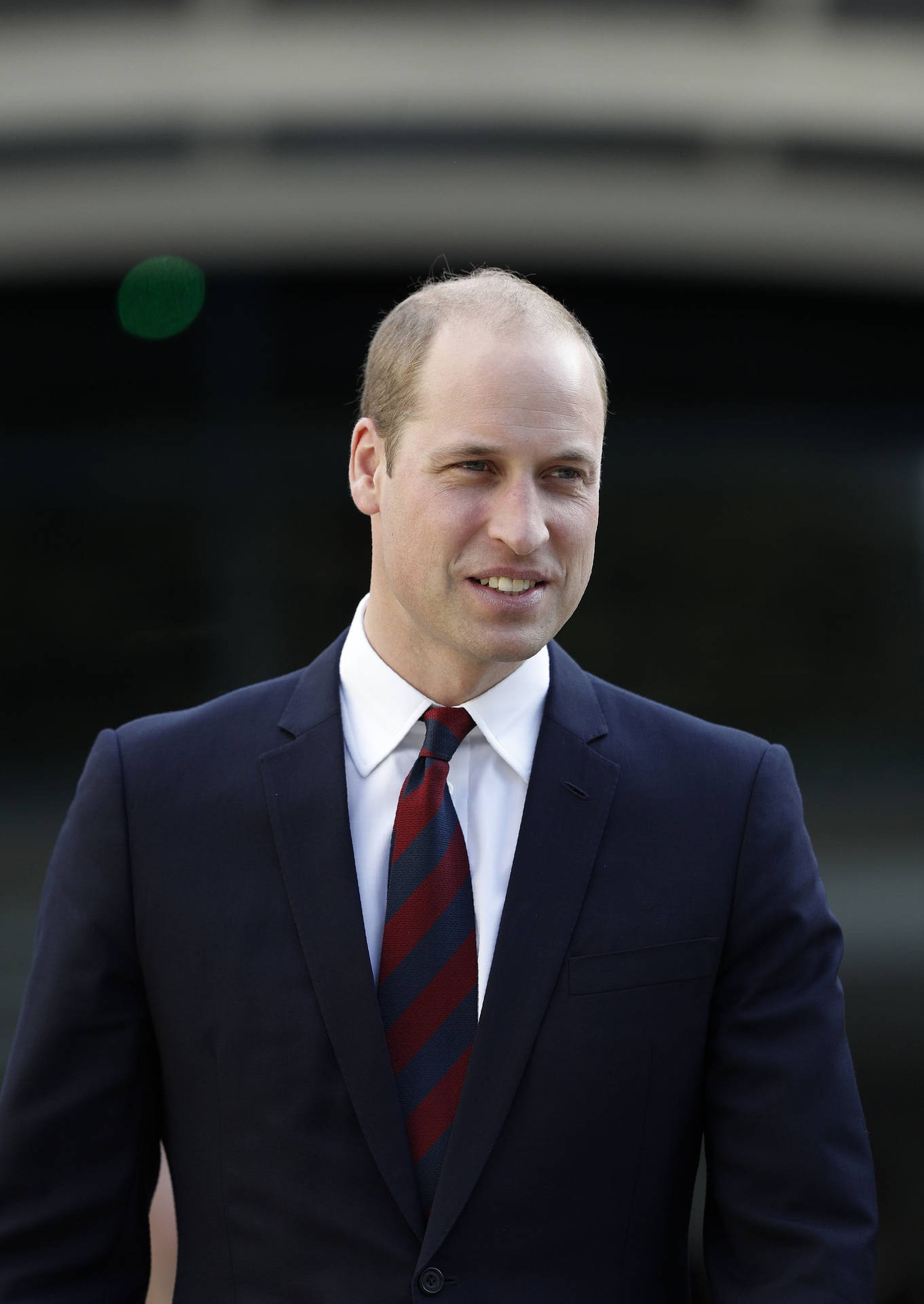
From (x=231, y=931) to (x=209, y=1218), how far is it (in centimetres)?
39

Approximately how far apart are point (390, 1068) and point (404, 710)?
0.49m

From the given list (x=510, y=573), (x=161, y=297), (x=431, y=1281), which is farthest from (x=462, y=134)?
(x=431, y=1281)

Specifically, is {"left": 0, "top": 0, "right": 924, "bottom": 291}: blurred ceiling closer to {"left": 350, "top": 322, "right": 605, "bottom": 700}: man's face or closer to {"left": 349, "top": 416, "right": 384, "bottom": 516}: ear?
{"left": 349, "top": 416, "right": 384, "bottom": 516}: ear

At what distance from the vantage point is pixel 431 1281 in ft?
5.21

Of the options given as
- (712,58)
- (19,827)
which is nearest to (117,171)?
(712,58)

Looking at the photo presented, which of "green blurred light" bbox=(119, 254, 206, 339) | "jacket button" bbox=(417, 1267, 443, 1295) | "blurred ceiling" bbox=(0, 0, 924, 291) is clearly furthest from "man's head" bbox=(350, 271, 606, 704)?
"green blurred light" bbox=(119, 254, 206, 339)

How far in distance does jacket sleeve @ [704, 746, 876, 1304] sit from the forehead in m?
0.65

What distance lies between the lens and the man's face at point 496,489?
65.1 inches

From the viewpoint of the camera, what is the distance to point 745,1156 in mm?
1716

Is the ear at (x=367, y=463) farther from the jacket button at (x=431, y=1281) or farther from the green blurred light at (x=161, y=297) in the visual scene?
the green blurred light at (x=161, y=297)

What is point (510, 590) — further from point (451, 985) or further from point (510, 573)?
point (451, 985)

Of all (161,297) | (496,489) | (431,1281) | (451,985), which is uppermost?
(161,297)

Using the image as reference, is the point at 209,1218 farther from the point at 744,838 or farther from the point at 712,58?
the point at 712,58

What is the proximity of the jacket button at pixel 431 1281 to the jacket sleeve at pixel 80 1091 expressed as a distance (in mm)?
459
